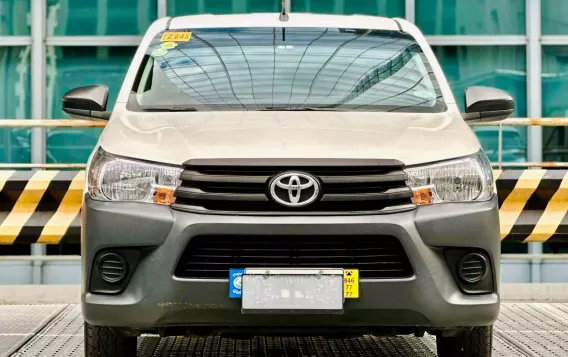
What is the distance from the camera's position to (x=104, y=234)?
193 inches

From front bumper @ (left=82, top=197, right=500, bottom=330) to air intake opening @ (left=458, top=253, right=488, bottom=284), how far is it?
0.14 feet

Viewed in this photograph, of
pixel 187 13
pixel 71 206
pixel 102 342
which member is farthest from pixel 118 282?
pixel 187 13

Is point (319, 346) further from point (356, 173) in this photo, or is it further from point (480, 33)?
point (480, 33)

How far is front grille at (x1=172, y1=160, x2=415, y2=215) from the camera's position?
488cm

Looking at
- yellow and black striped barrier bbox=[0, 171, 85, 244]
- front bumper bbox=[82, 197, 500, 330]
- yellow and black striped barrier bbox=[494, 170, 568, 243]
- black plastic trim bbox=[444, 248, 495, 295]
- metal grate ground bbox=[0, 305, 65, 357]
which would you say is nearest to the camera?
front bumper bbox=[82, 197, 500, 330]

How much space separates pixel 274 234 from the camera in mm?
4832

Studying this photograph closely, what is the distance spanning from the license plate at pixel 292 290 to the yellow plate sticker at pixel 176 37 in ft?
6.88

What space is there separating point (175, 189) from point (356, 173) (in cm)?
74

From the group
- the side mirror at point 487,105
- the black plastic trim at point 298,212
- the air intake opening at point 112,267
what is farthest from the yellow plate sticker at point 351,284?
the side mirror at point 487,105

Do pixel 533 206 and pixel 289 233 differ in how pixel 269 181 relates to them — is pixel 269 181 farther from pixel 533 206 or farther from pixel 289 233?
pixel 533 206

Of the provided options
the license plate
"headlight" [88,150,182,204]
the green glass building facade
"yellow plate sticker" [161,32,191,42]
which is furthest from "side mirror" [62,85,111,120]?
A: the green glass building facade

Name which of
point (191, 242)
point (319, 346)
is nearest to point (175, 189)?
point (191, 242)

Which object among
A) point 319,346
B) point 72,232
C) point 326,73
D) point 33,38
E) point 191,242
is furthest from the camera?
point 33,38

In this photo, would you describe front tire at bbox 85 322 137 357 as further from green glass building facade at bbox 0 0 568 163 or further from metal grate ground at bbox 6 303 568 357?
green glass building facade at bbox 0 0 568 163
